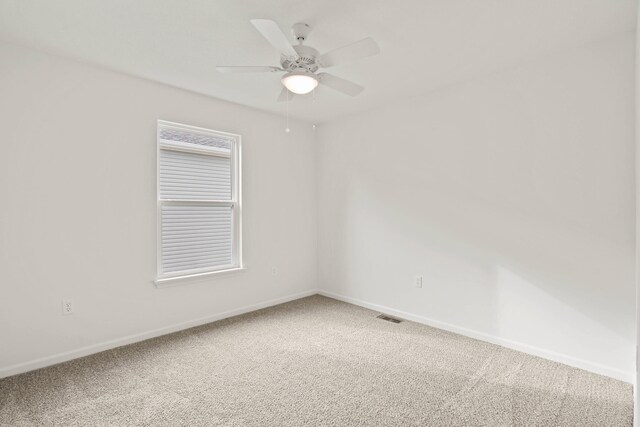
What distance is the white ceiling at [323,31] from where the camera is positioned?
81.4 inches

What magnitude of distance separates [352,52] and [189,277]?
2.68 m

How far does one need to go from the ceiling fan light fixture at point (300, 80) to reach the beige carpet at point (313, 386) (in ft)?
6.81

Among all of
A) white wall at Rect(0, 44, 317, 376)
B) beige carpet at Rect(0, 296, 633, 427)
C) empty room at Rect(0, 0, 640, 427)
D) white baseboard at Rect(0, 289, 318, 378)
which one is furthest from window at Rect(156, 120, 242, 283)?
beige carpet at Rect(0, 296, 633, 427)

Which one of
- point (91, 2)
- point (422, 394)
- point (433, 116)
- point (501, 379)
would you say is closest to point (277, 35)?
point (91, 2)

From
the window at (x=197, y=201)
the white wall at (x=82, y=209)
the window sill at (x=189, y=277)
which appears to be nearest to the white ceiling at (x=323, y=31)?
the white wall at (x=82, y=209)

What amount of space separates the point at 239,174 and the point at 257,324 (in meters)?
1.70

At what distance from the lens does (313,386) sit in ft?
7.75

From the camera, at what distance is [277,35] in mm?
1896

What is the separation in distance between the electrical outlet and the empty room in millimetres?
17

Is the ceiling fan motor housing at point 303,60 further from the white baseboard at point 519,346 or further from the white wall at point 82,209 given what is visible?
the white baseboard at point 519,346

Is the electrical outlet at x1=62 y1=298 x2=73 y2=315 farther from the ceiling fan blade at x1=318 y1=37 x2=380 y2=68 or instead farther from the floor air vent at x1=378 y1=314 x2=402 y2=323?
the floor air vent at x1=378 y1=314 x2=402 y2=323

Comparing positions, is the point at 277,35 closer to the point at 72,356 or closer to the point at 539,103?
the point at 539,103

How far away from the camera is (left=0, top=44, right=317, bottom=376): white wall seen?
8.28ft

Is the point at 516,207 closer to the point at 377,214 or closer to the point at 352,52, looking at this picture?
the point at 377,214
